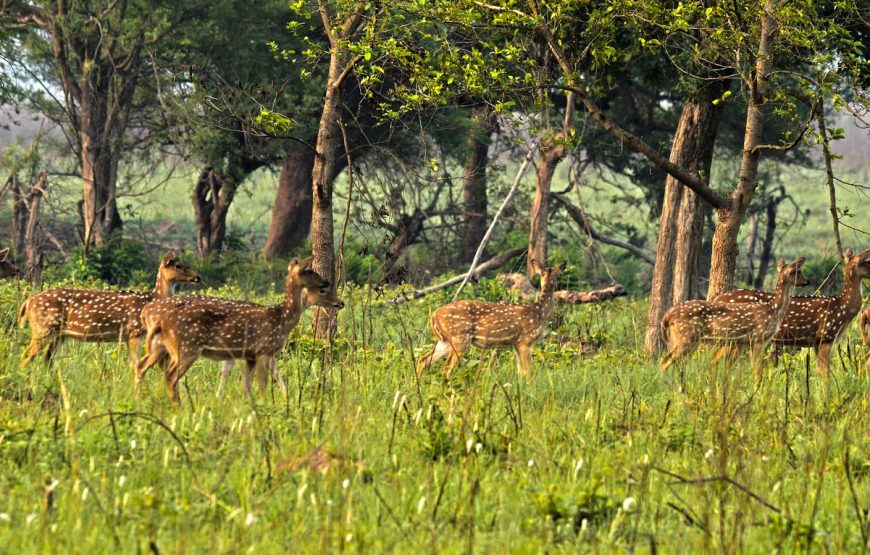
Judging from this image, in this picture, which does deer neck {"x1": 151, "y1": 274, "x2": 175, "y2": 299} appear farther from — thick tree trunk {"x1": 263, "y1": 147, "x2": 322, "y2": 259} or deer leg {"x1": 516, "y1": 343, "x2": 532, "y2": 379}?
thick tree trunk {"x1": 263, "y1": 147, "x2": 322, "y2": 259}

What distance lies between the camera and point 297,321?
438 inches

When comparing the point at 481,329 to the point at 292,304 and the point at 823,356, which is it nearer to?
the point at 292,304

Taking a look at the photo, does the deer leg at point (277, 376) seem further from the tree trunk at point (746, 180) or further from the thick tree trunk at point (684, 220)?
the thick tree trunk at point (684, 220)

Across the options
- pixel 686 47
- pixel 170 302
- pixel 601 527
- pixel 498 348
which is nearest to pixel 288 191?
pixel 686 47

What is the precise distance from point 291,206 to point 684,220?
14.4 metres

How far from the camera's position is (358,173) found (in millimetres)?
13742

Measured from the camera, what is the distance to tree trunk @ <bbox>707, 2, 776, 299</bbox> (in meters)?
12.8

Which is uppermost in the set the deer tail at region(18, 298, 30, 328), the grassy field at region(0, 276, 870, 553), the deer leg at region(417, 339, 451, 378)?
the deer tail at region(18, 298, 30, 328)

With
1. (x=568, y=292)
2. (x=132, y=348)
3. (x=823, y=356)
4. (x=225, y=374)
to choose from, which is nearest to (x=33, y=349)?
(x=132, y=348)

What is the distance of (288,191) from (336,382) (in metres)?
19.2

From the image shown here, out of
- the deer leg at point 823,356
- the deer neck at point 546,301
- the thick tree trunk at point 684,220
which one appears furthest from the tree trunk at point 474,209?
the deer leg at point 823,356

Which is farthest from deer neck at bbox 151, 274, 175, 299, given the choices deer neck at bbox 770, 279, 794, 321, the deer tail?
deer neck at bbox 770, 279, 794, 321

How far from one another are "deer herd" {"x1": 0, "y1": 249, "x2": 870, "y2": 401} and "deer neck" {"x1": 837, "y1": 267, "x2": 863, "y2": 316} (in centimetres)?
1

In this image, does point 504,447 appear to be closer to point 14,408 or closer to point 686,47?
point 14,408
